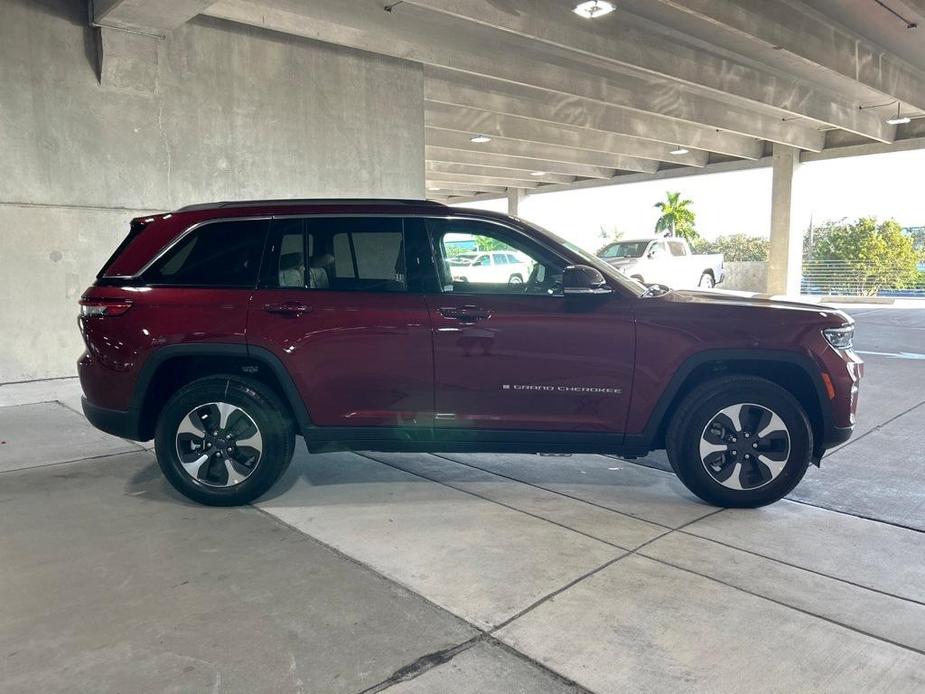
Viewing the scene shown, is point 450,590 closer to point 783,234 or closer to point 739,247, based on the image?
point 783,234

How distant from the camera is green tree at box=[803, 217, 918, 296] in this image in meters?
31.7

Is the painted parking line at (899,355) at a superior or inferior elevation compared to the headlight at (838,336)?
inferior

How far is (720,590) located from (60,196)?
845 centimetres

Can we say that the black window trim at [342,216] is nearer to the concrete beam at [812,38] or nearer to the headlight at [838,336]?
the headlight at [838,336]

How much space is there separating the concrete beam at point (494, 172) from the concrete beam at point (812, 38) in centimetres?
1326

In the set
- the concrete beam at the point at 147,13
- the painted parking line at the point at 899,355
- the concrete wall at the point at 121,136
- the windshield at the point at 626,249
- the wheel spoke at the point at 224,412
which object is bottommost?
the painted parking line at the point at 899,355

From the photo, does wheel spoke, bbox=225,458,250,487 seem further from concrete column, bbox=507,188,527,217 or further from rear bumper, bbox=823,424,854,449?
concrete column, bbox=507,188,527,217

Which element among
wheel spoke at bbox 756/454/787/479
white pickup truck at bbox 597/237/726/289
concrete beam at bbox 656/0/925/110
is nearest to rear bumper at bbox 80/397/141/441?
wheel spoke at bbox 756/454/787/479

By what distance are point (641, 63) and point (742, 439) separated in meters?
9.07

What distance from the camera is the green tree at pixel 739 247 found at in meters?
57.4

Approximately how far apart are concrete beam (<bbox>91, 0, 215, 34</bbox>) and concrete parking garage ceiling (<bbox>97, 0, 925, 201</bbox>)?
4 centimetres

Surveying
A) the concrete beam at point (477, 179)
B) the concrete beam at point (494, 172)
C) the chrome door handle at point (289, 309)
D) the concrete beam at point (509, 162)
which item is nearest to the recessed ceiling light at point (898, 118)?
the concrete beam at point (509, 162)

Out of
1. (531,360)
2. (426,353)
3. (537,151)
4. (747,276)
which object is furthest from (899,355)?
(747,276)

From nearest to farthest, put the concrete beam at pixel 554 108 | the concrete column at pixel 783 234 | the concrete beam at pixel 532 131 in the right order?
the concrete beam at pixel 554 108 → the concrete beam at pixel 532 131 → the concrete column at pixel 783 234
